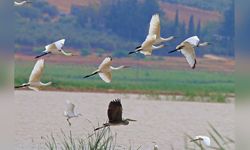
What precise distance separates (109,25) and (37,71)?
519mm

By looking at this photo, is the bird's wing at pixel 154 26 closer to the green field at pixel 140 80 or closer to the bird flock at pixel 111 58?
the bird flock at pixel 111 58

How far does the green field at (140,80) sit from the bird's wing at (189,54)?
52 millimetres

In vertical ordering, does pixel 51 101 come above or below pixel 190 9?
below

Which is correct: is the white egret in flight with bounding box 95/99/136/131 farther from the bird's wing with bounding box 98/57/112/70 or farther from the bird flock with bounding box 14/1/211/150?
the bird's wing with bounding box 98/57/112/70

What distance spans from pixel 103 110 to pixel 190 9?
Result: 0.80m

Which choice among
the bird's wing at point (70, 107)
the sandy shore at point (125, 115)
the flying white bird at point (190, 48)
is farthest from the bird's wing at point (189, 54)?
the bird's wing at point (70, 107)

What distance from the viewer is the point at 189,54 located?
174 inches

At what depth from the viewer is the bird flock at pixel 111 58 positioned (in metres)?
4.39

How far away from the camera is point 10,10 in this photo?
4.34m

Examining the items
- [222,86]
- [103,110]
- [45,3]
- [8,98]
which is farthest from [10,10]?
[222,86]

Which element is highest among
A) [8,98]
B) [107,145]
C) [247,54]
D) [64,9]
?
[64,9]

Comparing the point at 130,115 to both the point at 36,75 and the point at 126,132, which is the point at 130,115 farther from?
the point at 36,75

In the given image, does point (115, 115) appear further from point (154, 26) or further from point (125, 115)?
point (154, 26)

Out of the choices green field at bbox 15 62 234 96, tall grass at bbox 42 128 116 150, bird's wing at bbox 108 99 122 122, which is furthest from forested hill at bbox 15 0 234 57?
tall grass at bbox 42 128 116 150
